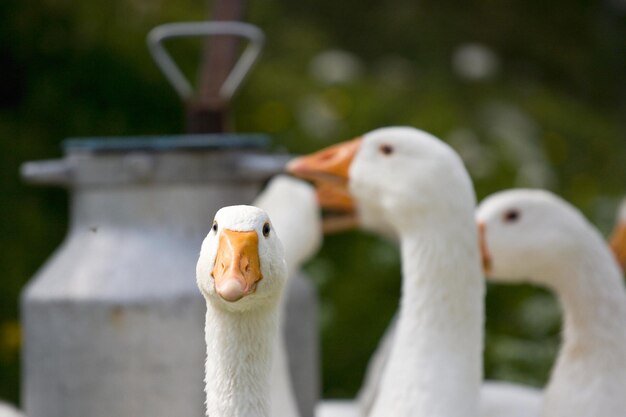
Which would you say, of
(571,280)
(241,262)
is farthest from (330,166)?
(241,262)

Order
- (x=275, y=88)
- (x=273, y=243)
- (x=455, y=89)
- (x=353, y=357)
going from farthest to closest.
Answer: (x=455, y=89) → (x=275, y=88) → (x=353, y=357) → (x=273, y=243)

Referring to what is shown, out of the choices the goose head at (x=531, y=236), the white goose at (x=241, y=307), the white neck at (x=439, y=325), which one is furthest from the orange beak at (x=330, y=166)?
the white goose at (x=241, y=307)

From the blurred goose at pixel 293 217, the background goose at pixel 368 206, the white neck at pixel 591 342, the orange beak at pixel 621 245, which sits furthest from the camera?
the orange beak at pixel 621 245

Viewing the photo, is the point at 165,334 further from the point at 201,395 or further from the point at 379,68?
the point at 379,68

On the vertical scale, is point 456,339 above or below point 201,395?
above

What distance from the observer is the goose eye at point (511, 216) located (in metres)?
2.96

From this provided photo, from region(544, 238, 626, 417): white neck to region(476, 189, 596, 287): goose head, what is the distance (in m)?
0.03

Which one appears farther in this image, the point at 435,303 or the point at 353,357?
the point at 353,357

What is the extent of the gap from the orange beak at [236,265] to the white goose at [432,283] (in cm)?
88

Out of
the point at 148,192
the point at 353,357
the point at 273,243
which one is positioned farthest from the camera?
the point at 353,357

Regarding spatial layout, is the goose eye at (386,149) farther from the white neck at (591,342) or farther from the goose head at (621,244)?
the goose head at (621,244)

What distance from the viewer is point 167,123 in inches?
246

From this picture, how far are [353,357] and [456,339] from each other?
3304 mm

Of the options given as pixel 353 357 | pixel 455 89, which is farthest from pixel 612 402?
pixel 455 89
